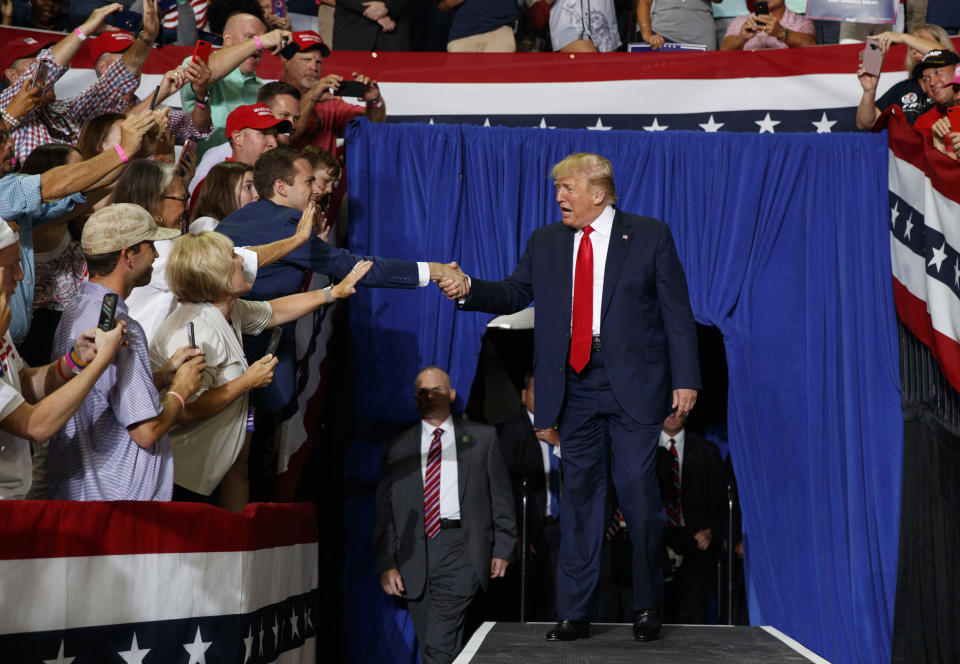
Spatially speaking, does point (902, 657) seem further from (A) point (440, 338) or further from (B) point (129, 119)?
(B) point (129, 119)

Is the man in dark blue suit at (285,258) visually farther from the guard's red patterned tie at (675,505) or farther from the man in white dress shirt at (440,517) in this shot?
the guard's red patterned tie at (675,505)

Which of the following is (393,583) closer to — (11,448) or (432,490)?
(432,490)

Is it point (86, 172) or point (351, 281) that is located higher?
point (86, 172)

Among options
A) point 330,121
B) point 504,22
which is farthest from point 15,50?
point 504,22

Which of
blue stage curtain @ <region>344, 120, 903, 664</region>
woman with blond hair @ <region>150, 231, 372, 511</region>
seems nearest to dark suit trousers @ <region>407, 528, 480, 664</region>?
blue stage curtain @ <region>344, 120, 903, 664</region>

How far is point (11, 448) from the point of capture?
2904 millimetres

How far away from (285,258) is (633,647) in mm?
2113

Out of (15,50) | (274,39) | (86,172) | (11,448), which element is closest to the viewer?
(11,448)

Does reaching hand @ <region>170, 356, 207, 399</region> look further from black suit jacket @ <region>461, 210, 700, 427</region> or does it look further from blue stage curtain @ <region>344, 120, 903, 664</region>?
blue stage curtain @ <region>344, 120, 903, 664</region>

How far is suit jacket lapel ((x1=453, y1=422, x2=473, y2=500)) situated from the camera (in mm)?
6016

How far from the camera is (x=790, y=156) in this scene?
6402 mm

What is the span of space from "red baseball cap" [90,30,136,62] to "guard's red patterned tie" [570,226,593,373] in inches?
105

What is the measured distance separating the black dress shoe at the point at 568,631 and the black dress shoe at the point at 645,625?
180mm

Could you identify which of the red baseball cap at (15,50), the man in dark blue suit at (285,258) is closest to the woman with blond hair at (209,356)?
the man in dark blue suit at (285,258)
